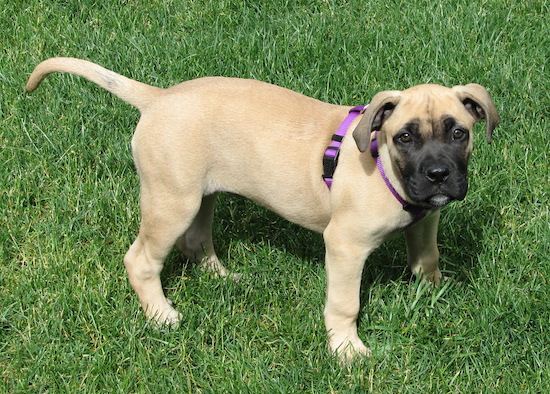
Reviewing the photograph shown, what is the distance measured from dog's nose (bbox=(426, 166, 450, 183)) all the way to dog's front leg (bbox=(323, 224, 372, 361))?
55 cm

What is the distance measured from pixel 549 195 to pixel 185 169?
2.35 m

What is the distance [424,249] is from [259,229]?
3.82 feet

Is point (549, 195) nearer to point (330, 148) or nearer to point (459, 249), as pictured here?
point (459, 249)

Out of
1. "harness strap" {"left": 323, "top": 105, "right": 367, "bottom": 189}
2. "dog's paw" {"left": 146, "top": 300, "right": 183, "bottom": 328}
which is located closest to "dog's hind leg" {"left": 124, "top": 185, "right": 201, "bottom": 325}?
"dog's paw" {"left": 146, "top": 300, "right": 183, "bottom": 328}

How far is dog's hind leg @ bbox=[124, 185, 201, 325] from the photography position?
4551mm

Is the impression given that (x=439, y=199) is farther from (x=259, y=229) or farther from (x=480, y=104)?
(x=259, y=229)

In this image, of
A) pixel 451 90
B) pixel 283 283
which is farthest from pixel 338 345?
pixel 451 90

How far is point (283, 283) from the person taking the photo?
4926mm

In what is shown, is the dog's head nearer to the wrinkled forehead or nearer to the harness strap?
the wrinkled forehead

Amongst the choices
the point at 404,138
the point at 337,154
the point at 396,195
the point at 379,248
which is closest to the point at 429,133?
the point at 404,138

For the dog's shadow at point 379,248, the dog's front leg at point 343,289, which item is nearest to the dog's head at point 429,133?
the dog's front leg at point 343,289

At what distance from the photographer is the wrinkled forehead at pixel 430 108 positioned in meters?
4.04

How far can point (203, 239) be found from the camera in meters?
5.18

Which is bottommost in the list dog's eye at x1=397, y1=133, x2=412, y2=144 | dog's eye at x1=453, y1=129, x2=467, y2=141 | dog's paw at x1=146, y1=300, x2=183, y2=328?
dog's paw at x1=146, y1=300, x2=183, y2=328
